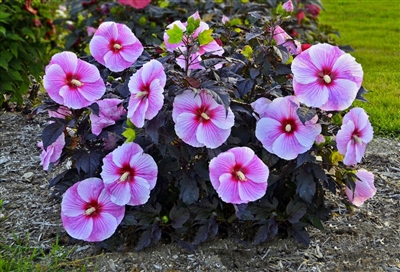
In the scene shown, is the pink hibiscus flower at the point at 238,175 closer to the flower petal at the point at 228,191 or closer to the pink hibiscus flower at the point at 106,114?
the flower petal at the point at 228,191

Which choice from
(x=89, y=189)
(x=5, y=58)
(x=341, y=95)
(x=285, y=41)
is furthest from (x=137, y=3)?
(x=341, y=95)

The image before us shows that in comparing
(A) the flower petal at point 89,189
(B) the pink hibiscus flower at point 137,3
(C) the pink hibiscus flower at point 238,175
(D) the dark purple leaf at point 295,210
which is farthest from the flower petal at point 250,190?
(B) the pink hibiscus flower at point 137,3

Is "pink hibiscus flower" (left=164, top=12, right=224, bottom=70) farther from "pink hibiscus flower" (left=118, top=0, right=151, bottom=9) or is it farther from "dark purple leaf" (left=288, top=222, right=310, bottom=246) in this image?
"pink hibiscus flower" (left=118, top=0, right=151, bottom=9)

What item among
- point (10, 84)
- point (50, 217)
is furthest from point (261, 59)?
point (10, 84)

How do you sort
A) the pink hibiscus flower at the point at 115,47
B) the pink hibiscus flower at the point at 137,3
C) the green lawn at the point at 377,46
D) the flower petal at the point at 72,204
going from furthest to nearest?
the pink hibiscus flower at the point at 137,3, the green lawn at the point at 377,46, the pink hibiscus flower at the point at 115,47, the flower petal at the point at 72,204

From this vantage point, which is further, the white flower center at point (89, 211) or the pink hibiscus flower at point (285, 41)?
the pink hibiscus flower at point (285, 41)
